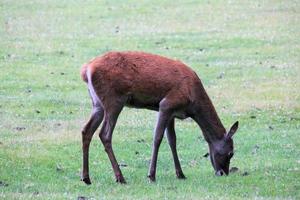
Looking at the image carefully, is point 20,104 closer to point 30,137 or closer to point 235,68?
point 30,137

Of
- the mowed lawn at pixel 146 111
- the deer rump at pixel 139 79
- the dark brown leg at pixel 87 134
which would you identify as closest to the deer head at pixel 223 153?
the mowed lawn at pixel 146 111

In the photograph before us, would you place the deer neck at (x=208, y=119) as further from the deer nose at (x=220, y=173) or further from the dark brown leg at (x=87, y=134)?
the dark brown leg at (x=87, y=134)

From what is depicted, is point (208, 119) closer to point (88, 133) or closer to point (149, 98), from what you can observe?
point (149, 98)

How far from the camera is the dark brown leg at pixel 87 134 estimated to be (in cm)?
1070

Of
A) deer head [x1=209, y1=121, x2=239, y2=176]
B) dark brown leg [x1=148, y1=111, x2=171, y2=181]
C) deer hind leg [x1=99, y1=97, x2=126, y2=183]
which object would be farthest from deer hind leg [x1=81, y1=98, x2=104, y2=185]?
deer head [x1=209, y1=121, x2=239, y2=176]

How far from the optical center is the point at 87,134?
10930mm

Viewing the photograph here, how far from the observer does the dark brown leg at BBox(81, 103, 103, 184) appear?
421 inches

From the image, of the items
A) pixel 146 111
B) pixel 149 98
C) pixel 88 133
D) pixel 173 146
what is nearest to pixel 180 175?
pixel 173 146

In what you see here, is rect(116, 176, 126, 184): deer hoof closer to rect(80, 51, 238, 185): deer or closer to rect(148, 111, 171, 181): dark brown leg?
rect(80, 51, 238, 185): deer

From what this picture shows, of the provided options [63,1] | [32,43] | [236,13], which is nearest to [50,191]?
[32,43]

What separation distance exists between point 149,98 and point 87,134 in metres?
0.90

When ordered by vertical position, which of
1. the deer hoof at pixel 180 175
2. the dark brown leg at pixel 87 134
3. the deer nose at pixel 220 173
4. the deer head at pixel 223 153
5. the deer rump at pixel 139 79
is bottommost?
the deer nose at pixel 220 173

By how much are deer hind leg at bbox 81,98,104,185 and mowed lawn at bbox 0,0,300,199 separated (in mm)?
172

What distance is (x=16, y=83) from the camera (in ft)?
62.3
